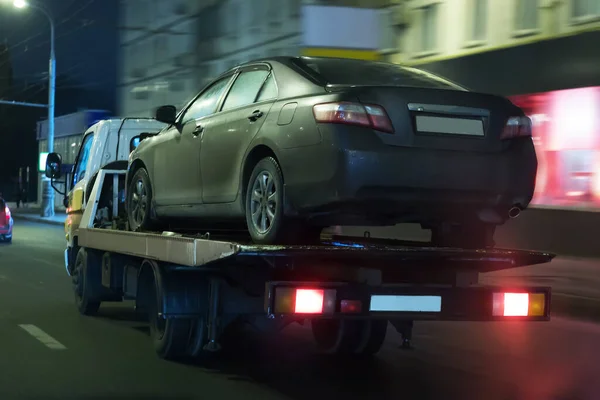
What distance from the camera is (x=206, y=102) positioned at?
26.1 ft

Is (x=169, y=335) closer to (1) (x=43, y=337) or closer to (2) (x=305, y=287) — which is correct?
(2) (x=305, y=287)

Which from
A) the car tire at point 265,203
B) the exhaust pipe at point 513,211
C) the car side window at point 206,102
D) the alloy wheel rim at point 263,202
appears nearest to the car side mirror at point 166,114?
the car side window at point 206,102

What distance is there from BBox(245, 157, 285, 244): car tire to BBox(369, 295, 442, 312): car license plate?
2.85 feet

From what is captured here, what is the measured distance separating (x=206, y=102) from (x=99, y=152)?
327 cm

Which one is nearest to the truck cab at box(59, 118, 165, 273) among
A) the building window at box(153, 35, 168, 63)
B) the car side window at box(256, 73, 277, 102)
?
the car side window at box(256, 73, 277, 102)

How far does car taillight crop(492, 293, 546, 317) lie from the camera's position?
6.27m

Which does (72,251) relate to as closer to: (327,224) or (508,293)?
(327,224)

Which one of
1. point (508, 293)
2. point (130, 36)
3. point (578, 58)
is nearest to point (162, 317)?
point (508, 293)

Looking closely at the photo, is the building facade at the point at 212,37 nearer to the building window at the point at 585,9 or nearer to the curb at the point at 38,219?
the curb at the point at 38,219

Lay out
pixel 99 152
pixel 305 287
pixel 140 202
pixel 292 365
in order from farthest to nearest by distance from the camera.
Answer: pixel 99 152
pixel 140 202
pixel 292 365
pixel 305 287

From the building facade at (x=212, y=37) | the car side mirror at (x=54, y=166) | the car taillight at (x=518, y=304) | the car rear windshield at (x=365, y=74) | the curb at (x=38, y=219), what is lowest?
the curb at (x=38, y=219)

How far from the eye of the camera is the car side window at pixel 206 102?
777 centimetres

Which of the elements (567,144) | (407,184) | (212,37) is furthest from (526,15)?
(212,37)

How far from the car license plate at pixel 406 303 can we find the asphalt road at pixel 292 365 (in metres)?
0.74
